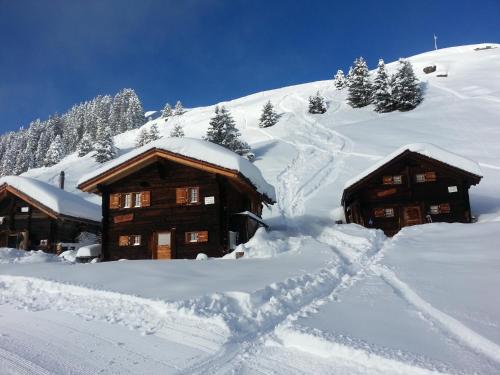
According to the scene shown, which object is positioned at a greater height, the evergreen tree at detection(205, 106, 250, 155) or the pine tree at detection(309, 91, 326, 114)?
the pine tree at detection(309, 91, 326, 114)

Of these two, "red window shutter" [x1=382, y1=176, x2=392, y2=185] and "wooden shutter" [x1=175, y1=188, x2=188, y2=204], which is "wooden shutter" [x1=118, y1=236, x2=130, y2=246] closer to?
"wooden shutter" [x1=175, y1=188, x2=188, y2=204]

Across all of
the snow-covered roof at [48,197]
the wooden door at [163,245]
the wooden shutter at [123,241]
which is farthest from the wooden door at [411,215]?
the snow-covered roof at [48,197]

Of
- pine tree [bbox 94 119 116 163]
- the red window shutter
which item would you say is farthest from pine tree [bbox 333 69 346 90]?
the red window shutter

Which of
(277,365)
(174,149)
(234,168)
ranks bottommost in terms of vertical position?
(277,365)

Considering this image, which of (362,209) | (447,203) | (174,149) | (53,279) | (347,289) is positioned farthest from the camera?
(362,209)

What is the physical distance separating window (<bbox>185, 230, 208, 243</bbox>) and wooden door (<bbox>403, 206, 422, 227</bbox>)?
1378 centimetres

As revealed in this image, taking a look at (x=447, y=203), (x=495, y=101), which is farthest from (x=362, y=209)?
(x=495, y=101)

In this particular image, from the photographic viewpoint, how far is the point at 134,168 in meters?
20.6

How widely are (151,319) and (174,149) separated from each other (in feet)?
44.7

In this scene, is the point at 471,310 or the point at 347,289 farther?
the point at 347,289

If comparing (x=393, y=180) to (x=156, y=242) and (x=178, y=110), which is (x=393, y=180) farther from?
(x=178, y=110)

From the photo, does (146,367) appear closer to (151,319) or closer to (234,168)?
(151,319)

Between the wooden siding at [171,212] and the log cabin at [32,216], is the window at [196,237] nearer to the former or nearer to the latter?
the wooden siding at [171,212]

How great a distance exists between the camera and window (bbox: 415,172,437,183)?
25.5 meters
